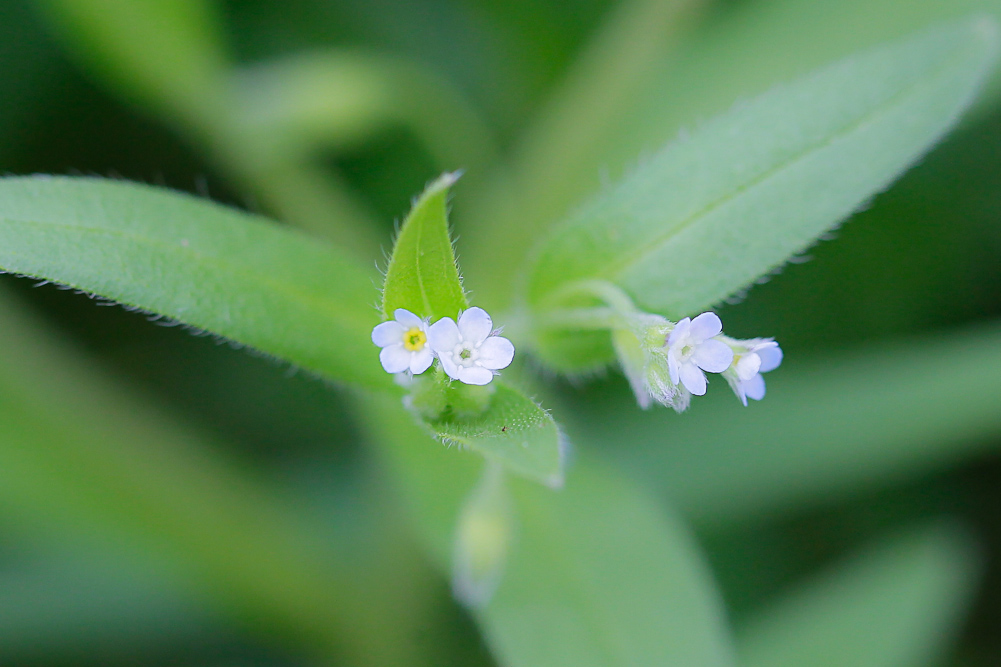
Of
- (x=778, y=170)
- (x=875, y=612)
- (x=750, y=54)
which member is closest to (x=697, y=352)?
(x=778, y=170)

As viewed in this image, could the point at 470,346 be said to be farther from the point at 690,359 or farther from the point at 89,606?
the point at 89,606

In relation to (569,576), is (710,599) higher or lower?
lower

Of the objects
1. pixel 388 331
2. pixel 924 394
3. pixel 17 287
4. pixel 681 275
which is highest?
pixel 17 287

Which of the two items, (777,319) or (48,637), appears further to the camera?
(777,319)

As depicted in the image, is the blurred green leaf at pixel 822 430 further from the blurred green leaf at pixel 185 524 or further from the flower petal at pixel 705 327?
the flower petal at pixel 705 327

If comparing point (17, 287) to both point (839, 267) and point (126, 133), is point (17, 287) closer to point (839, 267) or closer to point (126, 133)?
point (126, 133)

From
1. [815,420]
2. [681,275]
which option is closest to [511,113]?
[815,420]
